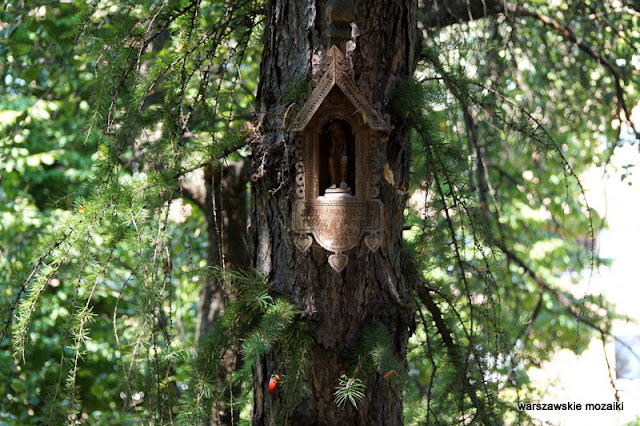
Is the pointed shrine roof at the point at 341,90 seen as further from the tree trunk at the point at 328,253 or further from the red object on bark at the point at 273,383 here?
the red object on bark at the point at 273,383

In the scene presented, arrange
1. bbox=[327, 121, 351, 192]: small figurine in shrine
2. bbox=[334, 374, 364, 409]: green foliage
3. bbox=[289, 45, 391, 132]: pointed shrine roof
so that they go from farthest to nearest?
bbox=[327, 121, 351, 192]: small figurine in shrine < bbox=[289, 45, 391, 132]: pointed shrine roof < bbox=[334, 374, 364, 409]: green foliage

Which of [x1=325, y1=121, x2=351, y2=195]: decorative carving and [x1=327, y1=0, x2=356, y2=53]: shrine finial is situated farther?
[x1=325, y1=121, x2=351, y2=195]: decorative carving

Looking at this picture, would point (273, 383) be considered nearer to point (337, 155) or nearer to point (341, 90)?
point (337, 155)

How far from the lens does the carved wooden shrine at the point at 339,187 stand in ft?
6.07

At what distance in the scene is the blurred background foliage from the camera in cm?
182

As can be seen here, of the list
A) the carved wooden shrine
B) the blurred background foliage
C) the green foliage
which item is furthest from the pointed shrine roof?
the green foliage

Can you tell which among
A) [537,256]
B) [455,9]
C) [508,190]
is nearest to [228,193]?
[455,9]

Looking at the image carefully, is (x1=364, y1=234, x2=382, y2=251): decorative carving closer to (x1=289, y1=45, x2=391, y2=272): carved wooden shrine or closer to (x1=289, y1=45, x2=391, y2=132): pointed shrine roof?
(x1=289, y1=45, x2=391, y2=272): carved wooden shrine

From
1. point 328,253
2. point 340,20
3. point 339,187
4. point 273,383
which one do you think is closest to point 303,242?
point 328,253

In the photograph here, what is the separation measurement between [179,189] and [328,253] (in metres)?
0.49

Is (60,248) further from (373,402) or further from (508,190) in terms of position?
(508,190)

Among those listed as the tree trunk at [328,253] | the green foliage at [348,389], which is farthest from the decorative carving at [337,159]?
the green foliage at [348,389]

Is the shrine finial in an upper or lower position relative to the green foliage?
upper

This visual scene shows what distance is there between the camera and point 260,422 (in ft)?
6.42
